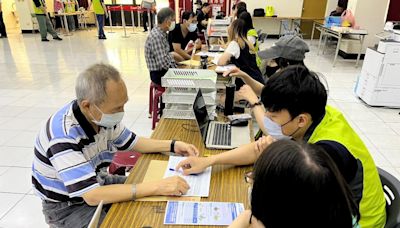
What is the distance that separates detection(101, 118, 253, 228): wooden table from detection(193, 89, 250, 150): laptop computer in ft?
0.17

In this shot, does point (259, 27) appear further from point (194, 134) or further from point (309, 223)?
point (309, 223)

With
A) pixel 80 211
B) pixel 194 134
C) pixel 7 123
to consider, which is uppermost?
pixel 194 134

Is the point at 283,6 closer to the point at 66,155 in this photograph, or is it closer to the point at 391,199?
the point at 391,199

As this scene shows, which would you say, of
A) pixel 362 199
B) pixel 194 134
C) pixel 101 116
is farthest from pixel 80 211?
pixel 362 199

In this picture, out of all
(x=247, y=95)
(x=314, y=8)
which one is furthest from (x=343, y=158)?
(x=314, y=8)

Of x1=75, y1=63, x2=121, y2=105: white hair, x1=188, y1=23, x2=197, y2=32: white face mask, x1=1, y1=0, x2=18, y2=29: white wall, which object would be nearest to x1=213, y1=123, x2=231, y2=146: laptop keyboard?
x1=75, y1=63, x2=121, y2=105: white hair

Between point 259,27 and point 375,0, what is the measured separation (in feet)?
13.4

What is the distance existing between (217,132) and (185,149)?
0.31m

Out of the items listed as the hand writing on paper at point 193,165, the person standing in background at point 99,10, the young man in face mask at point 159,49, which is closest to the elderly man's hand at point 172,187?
the hand writing on paper at point 193,165

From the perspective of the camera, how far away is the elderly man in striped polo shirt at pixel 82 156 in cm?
118

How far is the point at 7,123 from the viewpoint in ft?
12.0

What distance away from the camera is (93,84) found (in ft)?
3.93

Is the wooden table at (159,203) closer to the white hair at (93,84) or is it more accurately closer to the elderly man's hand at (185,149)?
the elderly man's hand at (185,149)

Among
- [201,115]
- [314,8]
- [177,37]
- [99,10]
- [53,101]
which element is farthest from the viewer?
[314,8]
